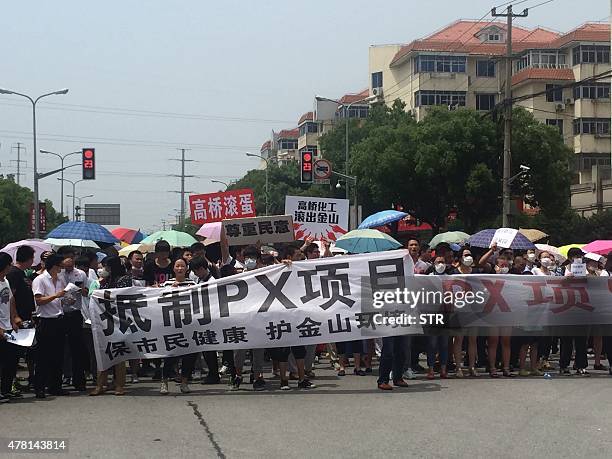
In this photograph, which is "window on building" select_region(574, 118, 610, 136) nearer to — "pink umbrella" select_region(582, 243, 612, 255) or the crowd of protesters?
"pink umbrella" select_region(582, 243, 612, 255)

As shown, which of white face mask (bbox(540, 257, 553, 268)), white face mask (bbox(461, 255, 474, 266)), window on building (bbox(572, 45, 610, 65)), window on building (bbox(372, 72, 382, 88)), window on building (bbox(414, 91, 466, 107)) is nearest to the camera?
white face mask (bbox(461, 255, 474, 266))

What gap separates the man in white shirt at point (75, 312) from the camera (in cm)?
1133

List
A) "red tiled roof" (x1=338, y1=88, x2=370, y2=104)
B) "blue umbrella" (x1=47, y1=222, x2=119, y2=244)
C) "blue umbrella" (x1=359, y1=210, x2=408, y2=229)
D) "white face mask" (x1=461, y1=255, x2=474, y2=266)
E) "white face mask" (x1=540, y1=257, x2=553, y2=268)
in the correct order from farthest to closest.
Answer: "red tiled roof" (x1=338, y1=88, x2=370, y2=104)
"blue umbrella" (x1=359, y1=210, x2=408, y2=229)
"blue umbrella" (x1=47, y1=222, x2=119, y2=244)
"white face mask" (x1=540, y1=257, x2=553, y2=268)
"white face mask" (x1=461, y1=255, x2=474, y2=266)

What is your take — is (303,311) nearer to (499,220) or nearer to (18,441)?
(18,441)

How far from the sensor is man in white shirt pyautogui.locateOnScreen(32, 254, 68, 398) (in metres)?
11.1

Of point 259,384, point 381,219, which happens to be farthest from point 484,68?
point 259,384

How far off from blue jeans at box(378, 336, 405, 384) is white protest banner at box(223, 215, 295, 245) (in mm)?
5619

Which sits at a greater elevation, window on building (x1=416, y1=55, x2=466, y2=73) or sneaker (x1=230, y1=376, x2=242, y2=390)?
window on building (x1=416, y1=55, x2=466, y2=73)

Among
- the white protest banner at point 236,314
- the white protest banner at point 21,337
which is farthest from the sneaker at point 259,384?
the white protest banner at point 21,337

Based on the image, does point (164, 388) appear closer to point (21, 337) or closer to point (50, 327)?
point (50, 327)

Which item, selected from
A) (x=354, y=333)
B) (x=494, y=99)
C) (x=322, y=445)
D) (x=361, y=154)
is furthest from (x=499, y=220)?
(x=322, y=445)

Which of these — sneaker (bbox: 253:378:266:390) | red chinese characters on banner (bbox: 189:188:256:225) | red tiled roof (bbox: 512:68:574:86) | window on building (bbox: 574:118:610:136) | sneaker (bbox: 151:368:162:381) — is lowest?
sneaker (bbox: 151:368:162:381)

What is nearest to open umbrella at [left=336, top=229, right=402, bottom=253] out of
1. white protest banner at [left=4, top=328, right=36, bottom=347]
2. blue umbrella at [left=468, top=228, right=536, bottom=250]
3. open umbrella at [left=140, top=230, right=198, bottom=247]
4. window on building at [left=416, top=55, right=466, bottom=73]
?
blue umbrella at [left=468, top=228, right=536, bottom=250]

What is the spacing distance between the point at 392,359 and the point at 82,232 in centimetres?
1039
